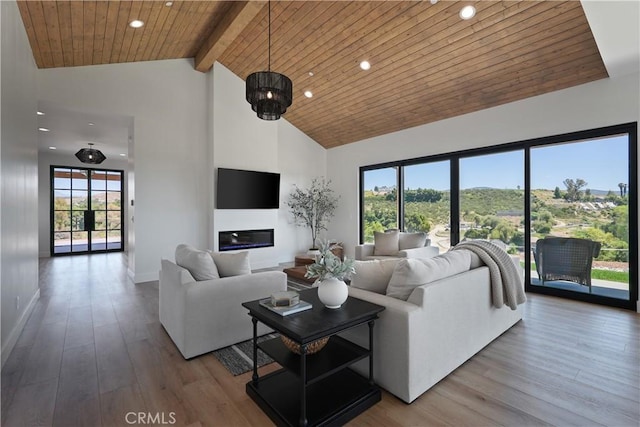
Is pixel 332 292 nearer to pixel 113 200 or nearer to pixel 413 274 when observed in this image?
pixel 413 274

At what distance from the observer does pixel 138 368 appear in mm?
2445

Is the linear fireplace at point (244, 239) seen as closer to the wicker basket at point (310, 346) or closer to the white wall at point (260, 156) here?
the white wall at point (260, 156)

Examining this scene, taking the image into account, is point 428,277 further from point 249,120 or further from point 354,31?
point 249,120

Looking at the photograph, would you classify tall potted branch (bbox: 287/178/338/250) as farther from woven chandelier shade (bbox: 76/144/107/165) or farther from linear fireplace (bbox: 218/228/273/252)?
woven chandelier shade (bbox: 76/144/107/165)

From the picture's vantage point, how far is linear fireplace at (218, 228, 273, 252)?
5.98 m

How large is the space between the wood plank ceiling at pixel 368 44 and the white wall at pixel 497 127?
0.18 metres

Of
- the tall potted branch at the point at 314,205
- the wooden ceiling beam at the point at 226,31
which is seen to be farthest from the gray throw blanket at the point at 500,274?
the tall potted branch at the point at 314,205

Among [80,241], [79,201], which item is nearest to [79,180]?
[79,201]

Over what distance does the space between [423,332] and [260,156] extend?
17.3 feet

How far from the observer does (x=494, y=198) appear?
518 centimetres

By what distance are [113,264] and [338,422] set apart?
7.23 meters

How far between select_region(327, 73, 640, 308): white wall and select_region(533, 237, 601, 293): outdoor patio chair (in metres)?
1.59

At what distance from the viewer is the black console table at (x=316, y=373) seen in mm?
1753

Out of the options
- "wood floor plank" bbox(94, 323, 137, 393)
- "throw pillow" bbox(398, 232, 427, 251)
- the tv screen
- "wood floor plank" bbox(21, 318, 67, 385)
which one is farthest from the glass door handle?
"throw pillow" bbox(398, 232, 427, 251)
